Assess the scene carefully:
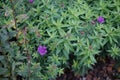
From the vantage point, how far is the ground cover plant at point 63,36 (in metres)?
2.58

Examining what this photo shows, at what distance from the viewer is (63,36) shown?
2.61 m

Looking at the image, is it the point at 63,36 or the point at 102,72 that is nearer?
the point at 63,36

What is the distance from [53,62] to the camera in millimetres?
2631

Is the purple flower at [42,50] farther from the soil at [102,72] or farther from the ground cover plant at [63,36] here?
the soil at [102,72]

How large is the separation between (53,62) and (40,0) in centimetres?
79

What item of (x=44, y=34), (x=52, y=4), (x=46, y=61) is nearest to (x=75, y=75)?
(x=46, y=61)

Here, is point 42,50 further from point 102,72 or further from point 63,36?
point 102,72

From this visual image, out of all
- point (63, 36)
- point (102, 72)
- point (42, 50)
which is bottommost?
point (102, 72)

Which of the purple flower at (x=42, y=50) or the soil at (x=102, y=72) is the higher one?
the purple flower at (x=42, y=50)

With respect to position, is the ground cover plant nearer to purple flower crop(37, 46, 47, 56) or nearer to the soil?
purple flower crop(37, 46, 47, 56)

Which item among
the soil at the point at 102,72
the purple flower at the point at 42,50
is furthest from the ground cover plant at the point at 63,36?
the soil at the point at 102,72

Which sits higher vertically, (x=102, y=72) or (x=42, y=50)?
(x=42, y=50)

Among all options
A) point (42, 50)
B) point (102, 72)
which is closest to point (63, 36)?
point (42, 50)

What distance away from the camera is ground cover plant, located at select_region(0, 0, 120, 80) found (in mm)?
2584
